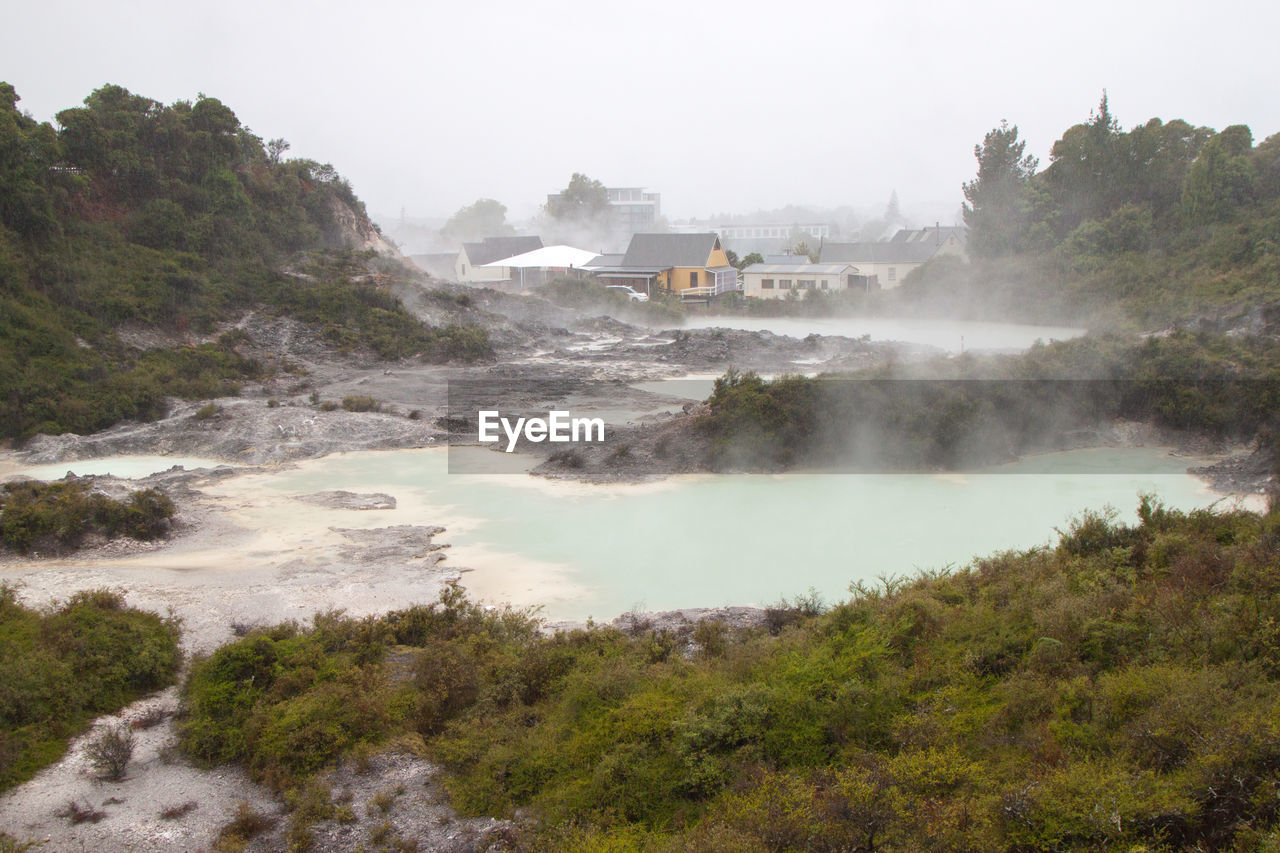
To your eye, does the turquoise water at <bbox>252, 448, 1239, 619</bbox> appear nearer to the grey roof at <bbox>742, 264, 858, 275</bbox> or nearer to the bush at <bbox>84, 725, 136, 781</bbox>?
the bush at <bbox>84, 725, 136, 781</bbox>

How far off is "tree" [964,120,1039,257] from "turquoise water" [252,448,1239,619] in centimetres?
2551

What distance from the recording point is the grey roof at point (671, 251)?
44.9 metres

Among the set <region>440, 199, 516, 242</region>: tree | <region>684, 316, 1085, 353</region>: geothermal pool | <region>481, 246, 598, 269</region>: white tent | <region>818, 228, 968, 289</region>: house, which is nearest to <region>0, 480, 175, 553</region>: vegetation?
<region>684, 316, 1085, 353</region>: geothermal pool

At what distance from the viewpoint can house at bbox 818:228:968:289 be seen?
43.8 meters

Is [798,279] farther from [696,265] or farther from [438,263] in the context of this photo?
[438,263]

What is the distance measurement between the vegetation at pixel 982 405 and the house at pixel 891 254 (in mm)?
25628

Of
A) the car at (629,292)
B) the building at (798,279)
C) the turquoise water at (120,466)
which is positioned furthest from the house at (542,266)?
the turquoise water at (120,466)

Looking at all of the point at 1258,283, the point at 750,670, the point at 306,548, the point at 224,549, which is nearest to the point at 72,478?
the point at 224,549

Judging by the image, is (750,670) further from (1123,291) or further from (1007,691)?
(1123,291)

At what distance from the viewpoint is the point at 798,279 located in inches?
1687

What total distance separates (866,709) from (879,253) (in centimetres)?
4268

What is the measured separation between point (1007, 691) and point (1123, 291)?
95.9ft

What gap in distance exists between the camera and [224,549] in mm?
12070

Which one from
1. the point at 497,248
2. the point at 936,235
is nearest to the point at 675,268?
the point at 497,248
